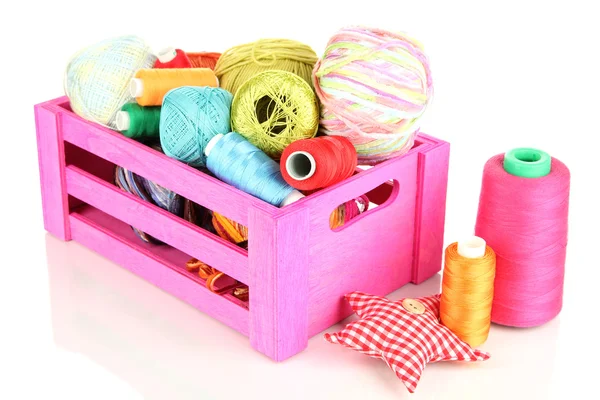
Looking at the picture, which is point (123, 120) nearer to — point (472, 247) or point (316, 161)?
point (316, 161)

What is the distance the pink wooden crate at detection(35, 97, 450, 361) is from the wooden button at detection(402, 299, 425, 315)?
0.33 ft

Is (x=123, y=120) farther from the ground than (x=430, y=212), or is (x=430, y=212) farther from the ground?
(x=123, y=120)

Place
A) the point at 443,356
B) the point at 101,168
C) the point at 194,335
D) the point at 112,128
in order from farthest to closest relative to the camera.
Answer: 1. the point at 101,168
2. the point at 112,128
3. the point at 194,335
4. the point at 443,356

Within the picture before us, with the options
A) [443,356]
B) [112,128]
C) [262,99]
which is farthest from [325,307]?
[112,128]

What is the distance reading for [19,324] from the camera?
2.00 meters

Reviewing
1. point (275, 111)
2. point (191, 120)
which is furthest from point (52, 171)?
point (275, 111)

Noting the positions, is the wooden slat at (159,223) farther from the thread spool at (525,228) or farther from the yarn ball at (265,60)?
the thread spool at (525,228)

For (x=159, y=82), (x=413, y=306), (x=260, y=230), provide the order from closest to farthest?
(x=260, y=230) → (x=413, y=306) → (x=159, y=82)

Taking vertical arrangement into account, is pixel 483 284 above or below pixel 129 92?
below

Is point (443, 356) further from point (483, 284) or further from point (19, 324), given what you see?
point (19, 324)

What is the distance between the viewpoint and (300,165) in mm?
1862

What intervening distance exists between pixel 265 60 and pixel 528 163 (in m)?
0.51

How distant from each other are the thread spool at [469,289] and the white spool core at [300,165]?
0.26 metres

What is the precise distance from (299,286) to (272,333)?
0.09 metres
